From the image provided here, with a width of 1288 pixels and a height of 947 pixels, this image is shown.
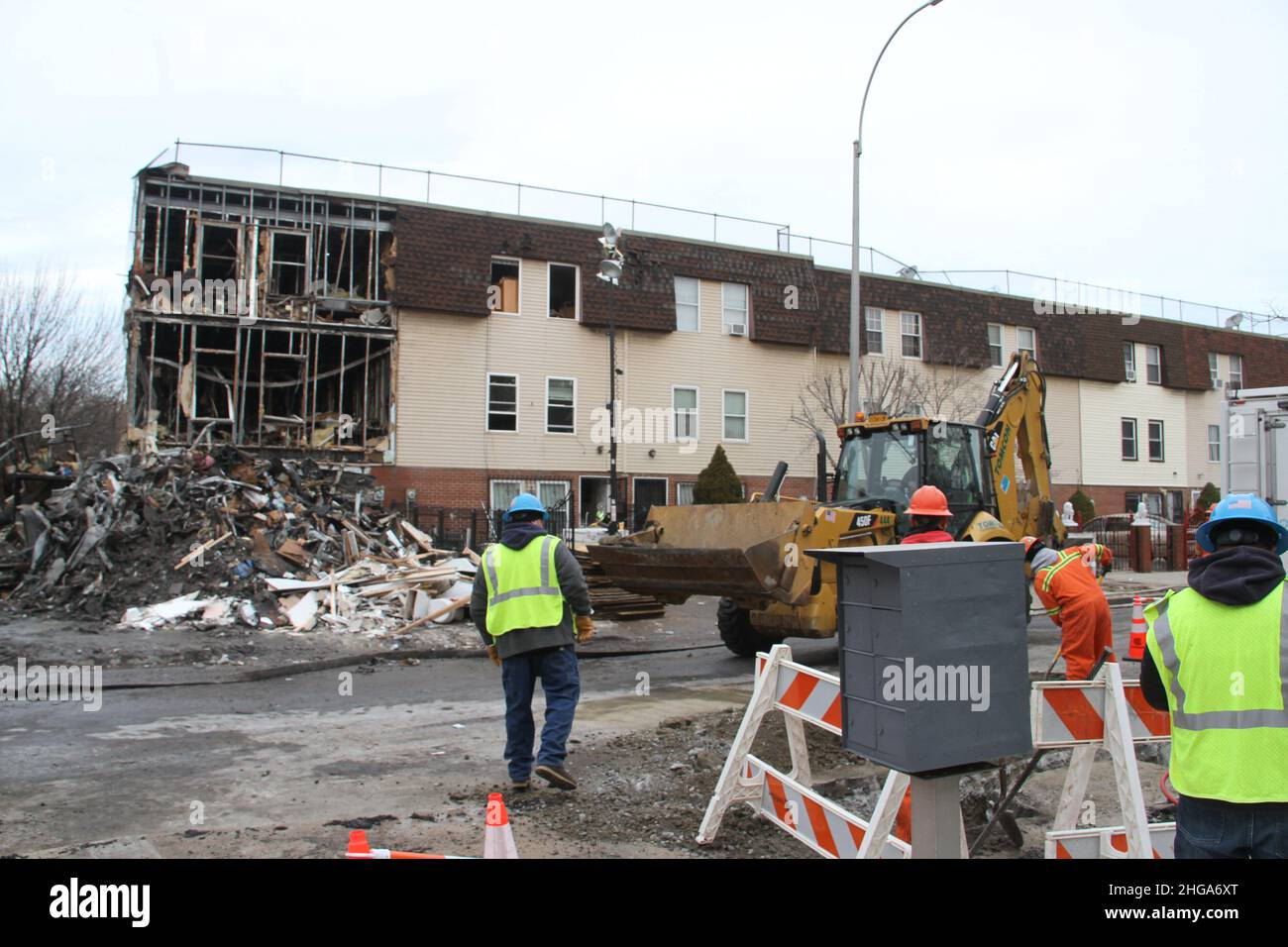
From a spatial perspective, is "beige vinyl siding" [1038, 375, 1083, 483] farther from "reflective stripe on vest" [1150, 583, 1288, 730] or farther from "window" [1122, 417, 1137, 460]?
"reflective stripe on vest" [1150, 583, 1288, 730]

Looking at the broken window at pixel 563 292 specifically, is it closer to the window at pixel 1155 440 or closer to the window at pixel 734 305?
the window at pixel 734 305

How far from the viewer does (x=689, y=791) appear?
21.0 ft

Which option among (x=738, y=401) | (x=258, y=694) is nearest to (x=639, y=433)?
(x=738, y=401)

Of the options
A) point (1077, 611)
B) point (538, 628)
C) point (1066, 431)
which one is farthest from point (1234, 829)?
point (1066, 431)

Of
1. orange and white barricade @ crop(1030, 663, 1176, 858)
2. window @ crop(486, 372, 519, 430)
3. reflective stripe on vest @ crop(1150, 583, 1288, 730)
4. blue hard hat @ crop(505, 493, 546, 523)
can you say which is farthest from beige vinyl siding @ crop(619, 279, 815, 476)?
reflective stripe on vest @ crop(1150, 583, 1288, 730)

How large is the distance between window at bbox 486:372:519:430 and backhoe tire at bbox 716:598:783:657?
13405mm

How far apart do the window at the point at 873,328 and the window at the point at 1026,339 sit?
5.74 metres

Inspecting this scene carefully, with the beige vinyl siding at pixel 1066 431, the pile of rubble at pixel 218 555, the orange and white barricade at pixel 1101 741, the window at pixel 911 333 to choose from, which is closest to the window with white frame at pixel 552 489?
the pile of rubble at pixel 218 555

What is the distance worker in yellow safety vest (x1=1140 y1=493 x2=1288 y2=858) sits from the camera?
3.29m

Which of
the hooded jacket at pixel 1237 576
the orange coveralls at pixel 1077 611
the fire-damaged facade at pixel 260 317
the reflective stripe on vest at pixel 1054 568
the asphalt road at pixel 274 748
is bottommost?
the asphalt road at pixel 274 748

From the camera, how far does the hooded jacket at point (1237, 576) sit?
132 inches

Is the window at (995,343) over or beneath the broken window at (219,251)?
beneath
